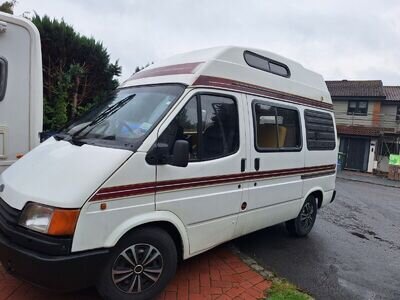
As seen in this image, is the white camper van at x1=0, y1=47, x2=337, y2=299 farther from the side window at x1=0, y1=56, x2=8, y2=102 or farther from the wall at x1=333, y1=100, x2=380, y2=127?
the wall at x1=333, y1=100, x2=380, y2=127

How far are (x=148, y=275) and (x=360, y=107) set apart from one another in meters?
31.1

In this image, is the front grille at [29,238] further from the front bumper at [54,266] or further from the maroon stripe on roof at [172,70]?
the maroon stripe on roof at [172,70]

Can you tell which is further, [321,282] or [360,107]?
[360,107]

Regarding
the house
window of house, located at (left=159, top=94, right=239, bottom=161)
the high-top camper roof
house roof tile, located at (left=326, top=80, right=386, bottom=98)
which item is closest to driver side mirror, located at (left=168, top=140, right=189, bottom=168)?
window of house, located at (left=159, top=94, right=239, bottom=161)

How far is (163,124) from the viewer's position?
10.5 ft

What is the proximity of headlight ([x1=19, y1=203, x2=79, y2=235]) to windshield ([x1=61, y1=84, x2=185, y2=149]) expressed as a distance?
0.74 meters

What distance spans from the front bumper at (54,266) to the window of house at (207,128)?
120 cm

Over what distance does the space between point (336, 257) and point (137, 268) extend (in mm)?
3415

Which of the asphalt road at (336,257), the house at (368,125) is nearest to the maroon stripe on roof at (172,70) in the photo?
the asphalt road at (336,257)

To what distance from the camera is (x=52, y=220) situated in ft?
8.64

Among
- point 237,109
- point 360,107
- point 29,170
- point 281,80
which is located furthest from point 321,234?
point 360,107

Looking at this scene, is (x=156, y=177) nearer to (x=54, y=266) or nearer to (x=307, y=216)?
(x=54, y=266)

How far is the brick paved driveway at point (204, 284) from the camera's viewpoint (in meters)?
3.28

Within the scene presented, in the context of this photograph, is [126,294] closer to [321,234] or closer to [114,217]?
[114,217]
